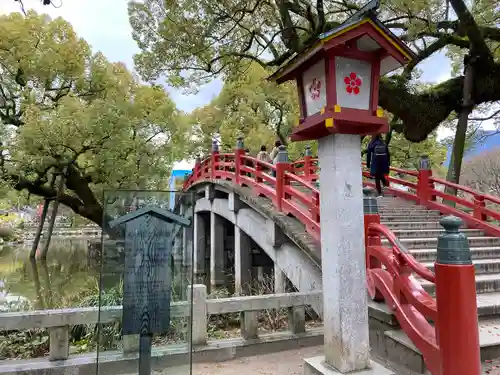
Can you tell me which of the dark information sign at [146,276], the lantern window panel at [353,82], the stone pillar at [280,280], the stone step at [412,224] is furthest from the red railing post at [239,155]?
the dark information sign at [146,276]

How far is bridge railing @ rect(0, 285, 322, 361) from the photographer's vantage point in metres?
3.88

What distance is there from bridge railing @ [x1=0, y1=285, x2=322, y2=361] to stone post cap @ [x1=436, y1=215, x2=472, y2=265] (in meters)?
2.15

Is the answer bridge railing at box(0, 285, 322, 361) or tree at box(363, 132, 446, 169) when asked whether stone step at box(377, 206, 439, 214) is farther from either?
tree at box(363, 132, 446, 169)

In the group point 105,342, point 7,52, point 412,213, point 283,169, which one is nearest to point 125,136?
point 7,52

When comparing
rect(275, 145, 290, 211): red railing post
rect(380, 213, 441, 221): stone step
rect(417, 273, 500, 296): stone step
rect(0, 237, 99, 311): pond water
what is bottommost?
rect(0, 237, 99, 311): pond water

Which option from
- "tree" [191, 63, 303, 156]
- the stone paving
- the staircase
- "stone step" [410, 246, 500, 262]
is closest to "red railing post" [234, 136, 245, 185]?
the staircase

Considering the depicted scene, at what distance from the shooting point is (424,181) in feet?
29.7

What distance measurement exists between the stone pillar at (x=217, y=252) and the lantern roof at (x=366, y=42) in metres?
11.2

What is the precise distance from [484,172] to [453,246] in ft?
98.2

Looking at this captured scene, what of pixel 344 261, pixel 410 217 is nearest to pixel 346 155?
pixel 344 261

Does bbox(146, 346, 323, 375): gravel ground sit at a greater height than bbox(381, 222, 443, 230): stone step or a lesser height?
lesser

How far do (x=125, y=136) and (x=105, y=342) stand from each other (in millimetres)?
12661

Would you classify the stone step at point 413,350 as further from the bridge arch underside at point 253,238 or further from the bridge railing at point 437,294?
the bridge arch underside at point 253,238

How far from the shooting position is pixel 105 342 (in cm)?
328
